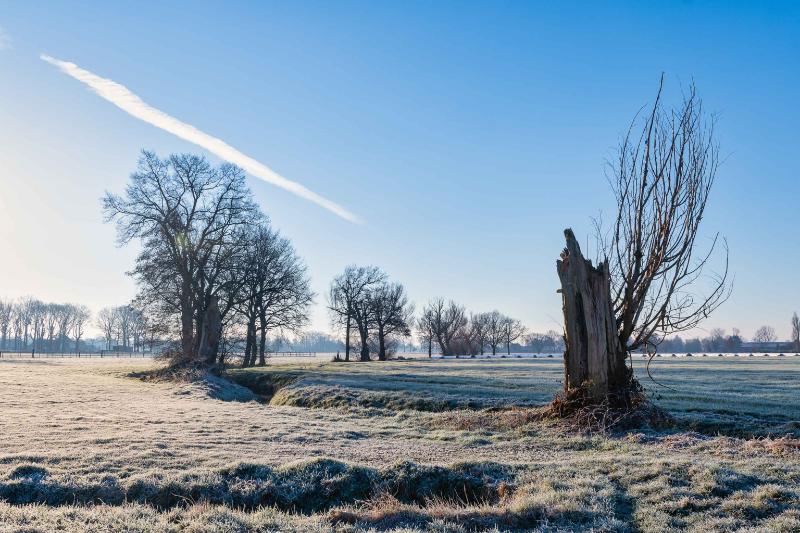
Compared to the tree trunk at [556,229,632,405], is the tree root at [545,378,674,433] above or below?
below

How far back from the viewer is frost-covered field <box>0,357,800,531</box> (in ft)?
21.4

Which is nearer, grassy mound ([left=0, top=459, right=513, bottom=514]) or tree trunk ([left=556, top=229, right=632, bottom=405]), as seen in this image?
grassy mound ([left=0, top=459, right=513, bottom=514])

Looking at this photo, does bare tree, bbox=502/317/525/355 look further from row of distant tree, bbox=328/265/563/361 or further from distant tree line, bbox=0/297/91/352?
distant tree line, bbox=0/297/91/352

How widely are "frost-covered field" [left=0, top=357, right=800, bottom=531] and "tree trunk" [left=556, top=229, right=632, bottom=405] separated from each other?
1.44 meters

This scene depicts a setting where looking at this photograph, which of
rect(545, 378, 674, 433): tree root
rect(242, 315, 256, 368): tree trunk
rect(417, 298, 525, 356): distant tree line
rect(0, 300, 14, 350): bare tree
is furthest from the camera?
rect(0, 300, 14, 350): bare tree

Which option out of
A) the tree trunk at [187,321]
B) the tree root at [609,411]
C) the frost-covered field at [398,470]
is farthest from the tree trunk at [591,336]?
the tree trunk at [187,321]

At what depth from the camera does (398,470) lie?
8.77 m

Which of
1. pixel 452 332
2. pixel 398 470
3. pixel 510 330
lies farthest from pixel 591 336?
pixel 510 330

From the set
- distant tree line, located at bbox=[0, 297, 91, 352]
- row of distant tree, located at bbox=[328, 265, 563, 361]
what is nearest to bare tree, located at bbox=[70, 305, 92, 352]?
distant tree line, located at bbox=[0, 297, 91, 352]

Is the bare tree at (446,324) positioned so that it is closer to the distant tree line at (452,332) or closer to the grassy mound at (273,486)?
the distant tree line at (452,332)

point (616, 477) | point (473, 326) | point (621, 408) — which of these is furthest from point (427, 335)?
point (616, 477)

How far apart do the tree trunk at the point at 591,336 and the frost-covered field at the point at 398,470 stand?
144 cm

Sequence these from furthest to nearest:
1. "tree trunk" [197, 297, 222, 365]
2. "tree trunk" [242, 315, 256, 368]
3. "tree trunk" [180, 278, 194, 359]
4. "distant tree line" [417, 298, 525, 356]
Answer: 1. "distant tree line" [417, 298, 525, 356]
2. "tree trunk" [242, 315, 256, 368]
3. "tree trunk" [197, 297, 222, 365]
4. "tree trunk" [180, 278, 194, 359]

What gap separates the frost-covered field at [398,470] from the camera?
6520mm
